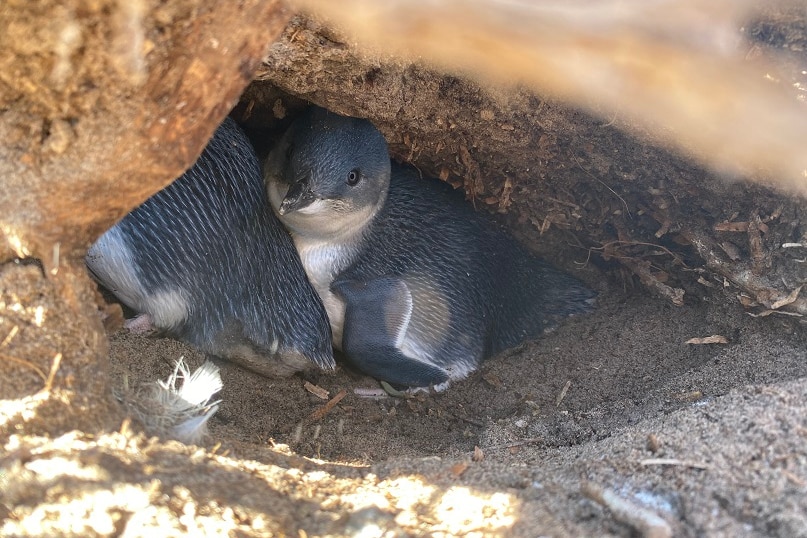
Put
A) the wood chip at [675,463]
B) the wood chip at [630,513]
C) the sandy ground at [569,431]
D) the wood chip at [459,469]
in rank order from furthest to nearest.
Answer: the wood chip at [459,469] → the wood chip at [675,463] → the sandy ground at [569,431] → the wood chip at [630,513]

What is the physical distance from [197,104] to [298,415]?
1670 millimetres

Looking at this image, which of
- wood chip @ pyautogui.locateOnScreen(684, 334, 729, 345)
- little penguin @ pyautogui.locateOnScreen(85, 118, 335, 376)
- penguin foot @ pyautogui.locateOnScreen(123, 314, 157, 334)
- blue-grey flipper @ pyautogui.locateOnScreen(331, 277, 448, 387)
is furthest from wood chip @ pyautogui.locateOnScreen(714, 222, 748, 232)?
penguin foot @ pyautogui.locateOnScreen(123, 314, 157, 334)

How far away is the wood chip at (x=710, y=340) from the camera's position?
3.04 metres

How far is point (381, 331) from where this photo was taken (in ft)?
10.9

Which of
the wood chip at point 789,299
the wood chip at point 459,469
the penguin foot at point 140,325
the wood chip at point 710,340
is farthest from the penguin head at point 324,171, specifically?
the wood chip at point 789,299

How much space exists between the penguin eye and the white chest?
1.21ft

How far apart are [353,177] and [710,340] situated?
→ 1.76 m

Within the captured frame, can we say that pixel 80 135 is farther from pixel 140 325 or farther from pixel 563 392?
pixel 563 392

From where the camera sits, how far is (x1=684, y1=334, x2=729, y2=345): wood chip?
9.96ft

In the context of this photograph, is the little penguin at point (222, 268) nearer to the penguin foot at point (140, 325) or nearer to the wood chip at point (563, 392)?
the penguin foot at point (140, 325)

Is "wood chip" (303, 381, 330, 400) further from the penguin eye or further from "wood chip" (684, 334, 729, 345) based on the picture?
"wood chip" (684, 334, 729, 345)

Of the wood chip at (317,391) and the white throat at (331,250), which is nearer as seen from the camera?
the wood chip at (317,391)

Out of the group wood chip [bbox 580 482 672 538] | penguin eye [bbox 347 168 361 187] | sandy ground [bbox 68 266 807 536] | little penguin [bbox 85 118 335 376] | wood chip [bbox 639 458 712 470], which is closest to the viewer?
wood chip [bbox 580 482 672 538]

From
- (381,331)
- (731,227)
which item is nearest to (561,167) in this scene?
(731,227)
